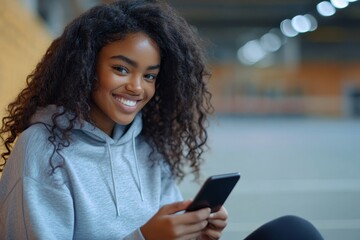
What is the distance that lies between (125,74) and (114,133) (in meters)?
0.21

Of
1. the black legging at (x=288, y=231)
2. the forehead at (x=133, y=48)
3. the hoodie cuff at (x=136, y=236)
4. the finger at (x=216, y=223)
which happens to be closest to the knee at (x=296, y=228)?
the black legging at (x=288, y=231)

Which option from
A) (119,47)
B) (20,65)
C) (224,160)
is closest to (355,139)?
(224,160)

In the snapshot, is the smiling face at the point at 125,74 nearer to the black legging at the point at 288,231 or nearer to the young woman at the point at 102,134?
the young woman at the point at 102,134

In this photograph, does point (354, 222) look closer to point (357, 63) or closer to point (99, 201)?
point (99, 201)

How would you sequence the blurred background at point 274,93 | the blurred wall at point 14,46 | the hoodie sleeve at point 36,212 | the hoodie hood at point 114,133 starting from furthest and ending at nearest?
the blurred wall at point 14,46
the blurred background at point 274,93
the hoodie hood at point 114,133
the hoodie sleeve at point 36,212

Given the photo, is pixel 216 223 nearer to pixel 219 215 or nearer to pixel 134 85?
pixel 219 215

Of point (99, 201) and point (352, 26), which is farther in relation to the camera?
point (352, 26)

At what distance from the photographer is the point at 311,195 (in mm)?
3984

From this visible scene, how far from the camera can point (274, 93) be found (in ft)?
63.9

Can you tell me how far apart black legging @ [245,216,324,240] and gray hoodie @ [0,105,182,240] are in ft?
1.12

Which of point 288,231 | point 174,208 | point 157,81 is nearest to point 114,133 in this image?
point 157,81

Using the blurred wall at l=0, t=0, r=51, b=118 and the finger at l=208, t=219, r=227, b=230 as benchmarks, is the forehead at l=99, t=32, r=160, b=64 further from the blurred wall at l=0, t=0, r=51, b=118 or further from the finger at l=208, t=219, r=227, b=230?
the blurred wall at l=0, t=0, r=51, b=118

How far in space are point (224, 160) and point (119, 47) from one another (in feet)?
17.1

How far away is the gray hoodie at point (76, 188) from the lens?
1.09 meters
